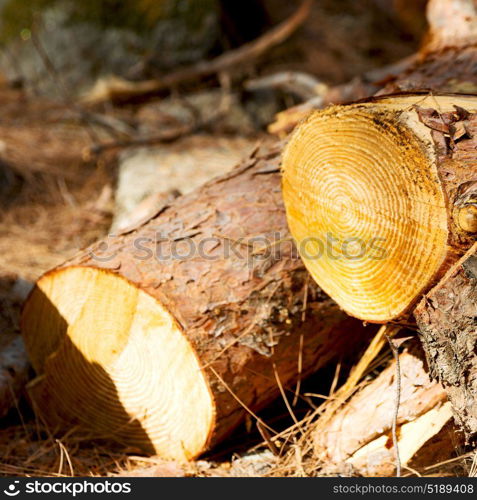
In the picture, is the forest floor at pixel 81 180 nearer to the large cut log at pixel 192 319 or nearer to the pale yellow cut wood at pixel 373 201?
the large cut log at pixel 192 319

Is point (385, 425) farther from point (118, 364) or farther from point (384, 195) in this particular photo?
point (118, 364)

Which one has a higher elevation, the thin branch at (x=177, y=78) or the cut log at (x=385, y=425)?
the thin branch at (x=177, y=78)

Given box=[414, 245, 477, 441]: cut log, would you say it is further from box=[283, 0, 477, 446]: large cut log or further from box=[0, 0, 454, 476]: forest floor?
box=[0, 0, 454, 476]: forest floor

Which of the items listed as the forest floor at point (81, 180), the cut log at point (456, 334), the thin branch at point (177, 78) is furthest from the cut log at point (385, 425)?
the thin branch at point (177, 78)

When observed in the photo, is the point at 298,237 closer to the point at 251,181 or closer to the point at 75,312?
the point at 251,181

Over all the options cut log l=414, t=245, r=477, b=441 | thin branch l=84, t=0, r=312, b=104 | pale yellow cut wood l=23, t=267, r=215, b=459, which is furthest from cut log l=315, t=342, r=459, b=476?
thin branch l=84, t=0, r=312, b=104

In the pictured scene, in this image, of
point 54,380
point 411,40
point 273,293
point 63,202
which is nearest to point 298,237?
point 273,293
